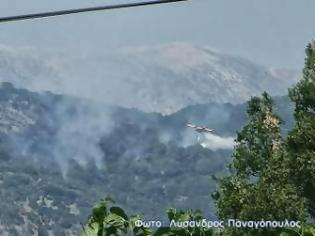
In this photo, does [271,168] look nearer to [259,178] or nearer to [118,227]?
[259,178]

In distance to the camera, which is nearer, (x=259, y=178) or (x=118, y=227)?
(x=118, y=227)

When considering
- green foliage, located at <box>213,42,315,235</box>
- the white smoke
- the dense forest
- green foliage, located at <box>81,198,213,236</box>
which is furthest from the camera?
the white smoke

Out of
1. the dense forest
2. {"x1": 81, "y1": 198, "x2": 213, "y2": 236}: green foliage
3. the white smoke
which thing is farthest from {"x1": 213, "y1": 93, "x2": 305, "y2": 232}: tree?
the white smoke

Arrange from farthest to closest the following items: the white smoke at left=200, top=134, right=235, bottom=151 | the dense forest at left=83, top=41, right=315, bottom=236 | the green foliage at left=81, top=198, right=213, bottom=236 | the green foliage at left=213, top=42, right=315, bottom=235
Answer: the white smoke at left=200, top=134, right=235, bottom=151
the green foliage at left=213, top=42, right=315, bottom=235
the dense forest at left=83, top=41, right=315, bottom=236
the green foliage at left=81, top=198, right=213, bottom=236

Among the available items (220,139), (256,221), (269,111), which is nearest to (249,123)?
(269,111)

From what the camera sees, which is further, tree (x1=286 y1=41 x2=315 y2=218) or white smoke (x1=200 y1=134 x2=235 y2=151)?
white smoke (x1=200 y1=134 x2=235 y2=151)

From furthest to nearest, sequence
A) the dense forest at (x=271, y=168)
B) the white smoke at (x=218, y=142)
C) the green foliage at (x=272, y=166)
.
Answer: the white smoke at (x=218, y=142), the green foliage at (x=272, y=166), the dense forest at (x=271, y=168)

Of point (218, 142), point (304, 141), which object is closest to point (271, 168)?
point (304, 141)

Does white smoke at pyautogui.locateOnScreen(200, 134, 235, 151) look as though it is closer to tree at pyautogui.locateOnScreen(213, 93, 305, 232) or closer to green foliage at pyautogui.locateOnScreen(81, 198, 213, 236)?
tree at pyautogui.locateOnScreen(213, 93, 305, 232)

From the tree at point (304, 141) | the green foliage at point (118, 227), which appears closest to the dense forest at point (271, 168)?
the tree at point (304, 141)

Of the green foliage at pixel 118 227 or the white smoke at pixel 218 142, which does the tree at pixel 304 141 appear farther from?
the white smoke at pixel 218 142

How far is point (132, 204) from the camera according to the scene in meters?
192

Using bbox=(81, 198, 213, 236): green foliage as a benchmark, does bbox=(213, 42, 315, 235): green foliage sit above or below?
above

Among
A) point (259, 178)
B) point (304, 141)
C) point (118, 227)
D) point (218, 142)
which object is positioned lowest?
point (118, 227)
